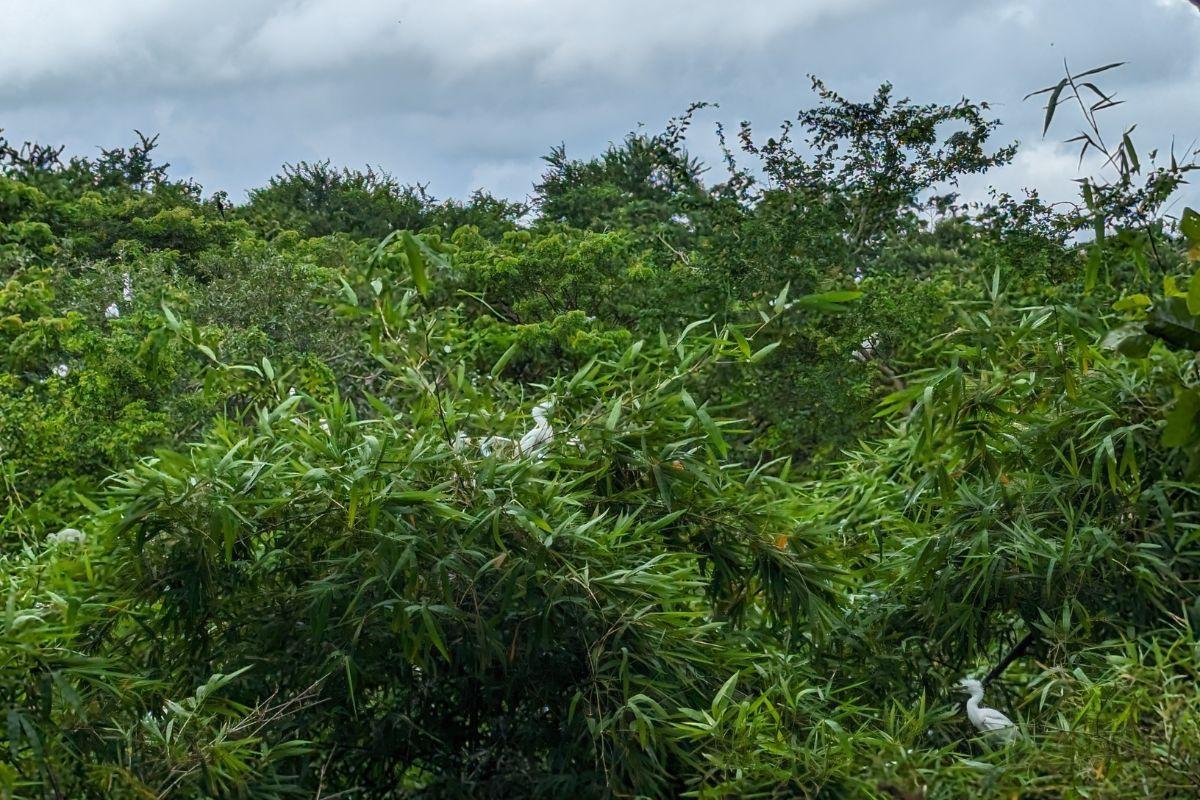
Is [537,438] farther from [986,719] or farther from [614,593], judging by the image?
[986,719]

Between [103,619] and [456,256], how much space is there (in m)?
6.25

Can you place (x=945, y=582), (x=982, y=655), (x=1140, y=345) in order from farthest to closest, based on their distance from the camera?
(x=982, y=655), (x=945, y=582), (x=1140, y=345)

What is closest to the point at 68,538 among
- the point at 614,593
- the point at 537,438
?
the point at 537,438

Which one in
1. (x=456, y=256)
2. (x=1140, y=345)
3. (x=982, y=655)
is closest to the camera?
(x=1140, y=345)

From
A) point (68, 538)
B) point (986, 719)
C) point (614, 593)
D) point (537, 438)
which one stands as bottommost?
point (986, 719)

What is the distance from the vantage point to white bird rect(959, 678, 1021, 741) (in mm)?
2434

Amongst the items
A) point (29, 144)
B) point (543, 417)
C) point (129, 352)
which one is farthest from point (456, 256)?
point (29, 144)

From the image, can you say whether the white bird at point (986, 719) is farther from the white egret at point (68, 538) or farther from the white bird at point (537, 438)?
the white egret at point (68, 538)

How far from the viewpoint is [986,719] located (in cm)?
258

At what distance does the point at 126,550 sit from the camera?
2742mm

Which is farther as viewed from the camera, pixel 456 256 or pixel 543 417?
pixel 456 256

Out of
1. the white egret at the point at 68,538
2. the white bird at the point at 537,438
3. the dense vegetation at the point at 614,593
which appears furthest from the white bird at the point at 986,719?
the white egret at the point at 68,538

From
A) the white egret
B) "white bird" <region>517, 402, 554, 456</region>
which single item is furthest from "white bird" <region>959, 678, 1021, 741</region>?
the white egret

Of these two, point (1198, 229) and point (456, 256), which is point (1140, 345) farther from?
point (456, 256)
